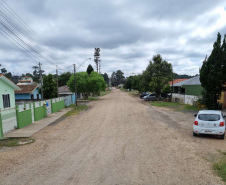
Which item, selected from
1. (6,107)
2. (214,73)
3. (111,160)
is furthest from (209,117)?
(6,107)

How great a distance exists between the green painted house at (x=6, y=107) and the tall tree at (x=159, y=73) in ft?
84.2

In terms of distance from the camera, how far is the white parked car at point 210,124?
10.0 meters

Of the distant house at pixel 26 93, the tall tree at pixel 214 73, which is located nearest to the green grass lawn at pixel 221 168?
the tall tree at pixel 214 73

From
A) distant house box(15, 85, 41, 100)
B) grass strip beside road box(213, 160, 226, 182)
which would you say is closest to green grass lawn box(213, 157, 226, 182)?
grass strip beside road box(213, 160, 226, 182)

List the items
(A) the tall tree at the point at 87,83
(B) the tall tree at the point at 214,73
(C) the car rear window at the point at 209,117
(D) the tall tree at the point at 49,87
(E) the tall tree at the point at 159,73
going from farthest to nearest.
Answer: (A) the tall tree at the point at 87,83 → (E) the tall tree at the point at 159,73 → (D) the tall tree at the point at 49,87 → (B) the tall tree at the point at 214,73 → (C) the car rear window at the point at 209,117

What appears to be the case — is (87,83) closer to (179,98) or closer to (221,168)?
(179,98)

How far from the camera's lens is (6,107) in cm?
1838

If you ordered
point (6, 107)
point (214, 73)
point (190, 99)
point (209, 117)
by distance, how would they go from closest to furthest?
point (209, 117) < point (6, 107) < point (214, 73) < point (190, 99)

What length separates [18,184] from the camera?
5.21 m

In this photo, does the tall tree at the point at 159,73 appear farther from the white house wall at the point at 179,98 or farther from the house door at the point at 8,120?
the house door at the point at 8,120

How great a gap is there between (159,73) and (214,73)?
1767 centimetres

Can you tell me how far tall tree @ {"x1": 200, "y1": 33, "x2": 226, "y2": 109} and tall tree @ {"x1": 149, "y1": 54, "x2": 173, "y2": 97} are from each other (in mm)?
16463

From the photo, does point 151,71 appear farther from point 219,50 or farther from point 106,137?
point 106,137

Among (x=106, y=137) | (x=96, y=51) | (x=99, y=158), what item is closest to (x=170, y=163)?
(x=99, y=158)
